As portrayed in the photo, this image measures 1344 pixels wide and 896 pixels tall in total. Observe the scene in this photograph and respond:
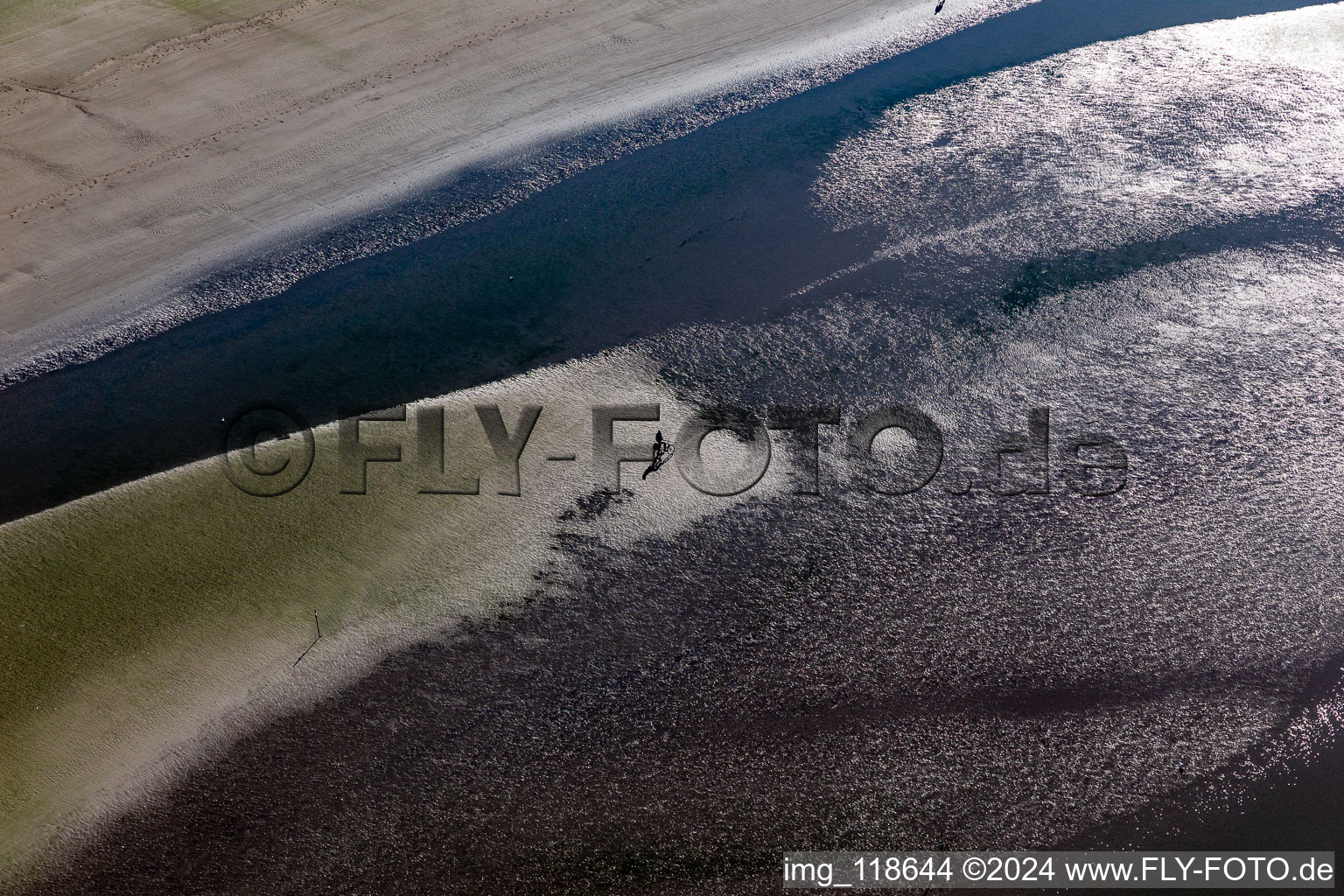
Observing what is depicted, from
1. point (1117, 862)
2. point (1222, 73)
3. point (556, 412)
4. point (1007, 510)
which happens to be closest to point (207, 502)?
point (556, 412)

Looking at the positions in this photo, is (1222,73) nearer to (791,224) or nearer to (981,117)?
(981,117)

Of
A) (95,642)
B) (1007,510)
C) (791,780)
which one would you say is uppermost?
(95,642)

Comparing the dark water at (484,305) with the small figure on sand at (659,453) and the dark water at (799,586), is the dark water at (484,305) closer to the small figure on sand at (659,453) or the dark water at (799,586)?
the dark water at (799,586)

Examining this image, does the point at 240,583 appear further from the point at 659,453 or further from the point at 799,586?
the point at 799,586

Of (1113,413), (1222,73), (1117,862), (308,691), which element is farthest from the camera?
(1222,73)

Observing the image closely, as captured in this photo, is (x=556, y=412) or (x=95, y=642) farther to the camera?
(x=556, y=412)

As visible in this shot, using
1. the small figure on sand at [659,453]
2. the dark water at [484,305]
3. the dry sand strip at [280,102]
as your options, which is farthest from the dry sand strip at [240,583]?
the dry sand strip at [280,102]
